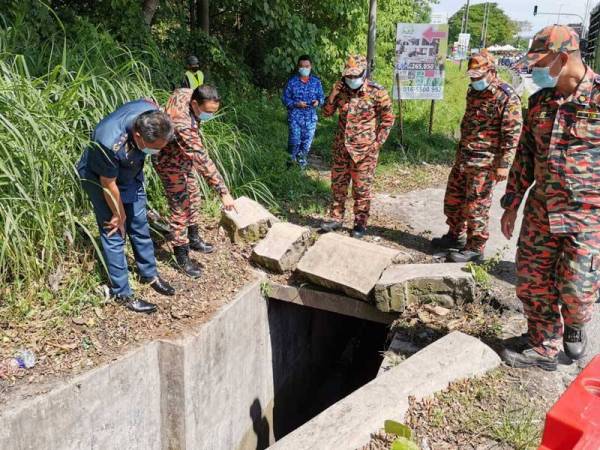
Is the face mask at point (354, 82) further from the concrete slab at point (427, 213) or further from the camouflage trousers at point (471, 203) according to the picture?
the concrete slab at point (427, 213)

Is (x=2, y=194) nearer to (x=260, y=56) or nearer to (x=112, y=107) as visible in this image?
(x=112, y=107)

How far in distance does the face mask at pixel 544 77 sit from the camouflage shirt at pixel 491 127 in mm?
1415

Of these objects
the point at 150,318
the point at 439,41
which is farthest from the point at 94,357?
the point at 439,41

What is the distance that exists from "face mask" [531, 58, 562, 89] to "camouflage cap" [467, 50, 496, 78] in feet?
4.63

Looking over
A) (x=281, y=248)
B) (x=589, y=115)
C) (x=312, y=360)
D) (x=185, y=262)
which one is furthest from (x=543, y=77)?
(x=312, y=360)

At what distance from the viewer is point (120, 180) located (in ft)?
10.7

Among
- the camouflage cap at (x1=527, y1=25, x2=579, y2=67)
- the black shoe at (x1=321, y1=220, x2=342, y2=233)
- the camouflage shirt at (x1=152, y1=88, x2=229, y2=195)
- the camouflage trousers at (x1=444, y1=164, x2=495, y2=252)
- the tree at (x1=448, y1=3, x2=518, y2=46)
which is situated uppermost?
the tree at (x1=448, y1=3, x2=518, y2=46)

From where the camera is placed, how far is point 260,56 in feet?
36.2

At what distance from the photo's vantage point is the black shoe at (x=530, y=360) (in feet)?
10.0

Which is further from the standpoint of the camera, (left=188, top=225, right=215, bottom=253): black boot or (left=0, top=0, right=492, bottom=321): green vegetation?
(left=188, top=225, right=215, bottom=253): black boot

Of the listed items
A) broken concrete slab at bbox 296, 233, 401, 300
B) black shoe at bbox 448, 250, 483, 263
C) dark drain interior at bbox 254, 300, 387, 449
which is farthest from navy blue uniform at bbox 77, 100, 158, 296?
black shoe at bbox 448, 250, 483, 263

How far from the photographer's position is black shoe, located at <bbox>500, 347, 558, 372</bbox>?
3.06 meters

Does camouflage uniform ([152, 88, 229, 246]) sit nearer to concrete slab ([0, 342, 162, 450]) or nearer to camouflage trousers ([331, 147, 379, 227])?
concrete slab ([0, 342, 162, 450])

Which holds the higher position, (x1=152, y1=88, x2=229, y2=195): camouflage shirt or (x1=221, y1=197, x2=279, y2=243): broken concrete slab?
(x1=152, y1=88, x2=229, y2=195): camouflage shirt
